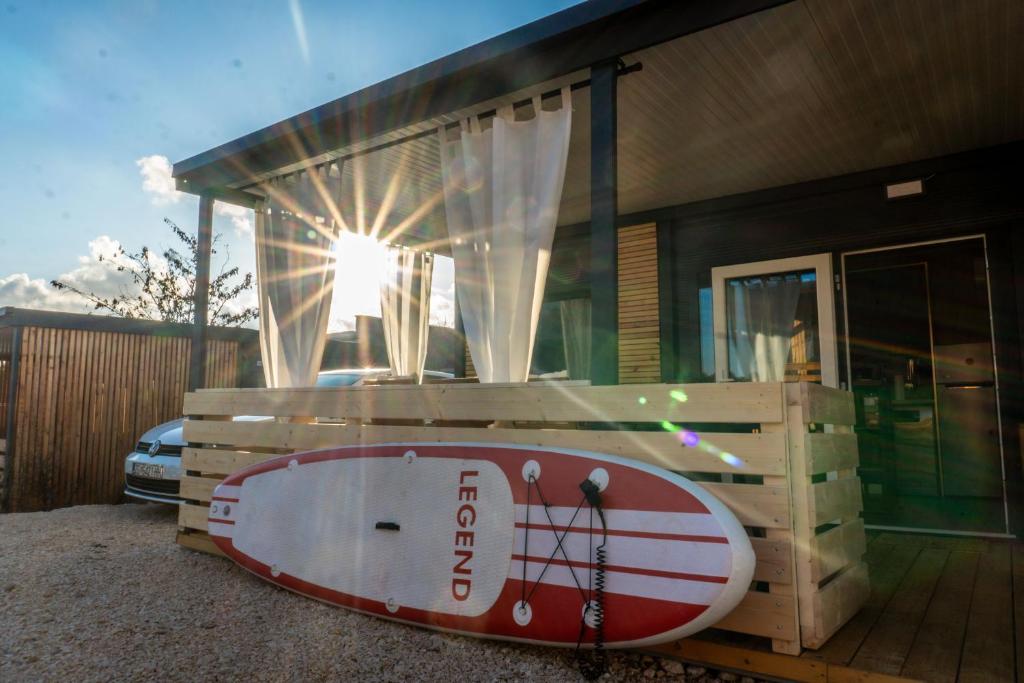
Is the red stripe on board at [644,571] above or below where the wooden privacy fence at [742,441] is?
below

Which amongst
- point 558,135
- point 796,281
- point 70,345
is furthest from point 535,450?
point 70,345

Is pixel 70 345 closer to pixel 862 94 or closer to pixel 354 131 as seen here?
pixel 354 131

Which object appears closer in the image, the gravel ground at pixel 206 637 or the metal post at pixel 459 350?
the gravel ground at pixel 206 637

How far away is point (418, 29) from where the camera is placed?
429cm

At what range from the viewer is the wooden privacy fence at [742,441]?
7.36ft

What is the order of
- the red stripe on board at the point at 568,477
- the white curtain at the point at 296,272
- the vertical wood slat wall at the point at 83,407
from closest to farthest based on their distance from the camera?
the red stripe on board at the point at 568,477
the white curtain at the point at 296,272
the vertical wood slat wall at the point at 83,407

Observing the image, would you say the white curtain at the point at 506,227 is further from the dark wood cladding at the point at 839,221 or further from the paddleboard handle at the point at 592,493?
the dark wood cladding at the point at 839,221

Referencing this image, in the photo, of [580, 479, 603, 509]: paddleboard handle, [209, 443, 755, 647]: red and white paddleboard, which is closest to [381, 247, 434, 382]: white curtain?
[209, 443, 755, 647]: red and white paddleboard

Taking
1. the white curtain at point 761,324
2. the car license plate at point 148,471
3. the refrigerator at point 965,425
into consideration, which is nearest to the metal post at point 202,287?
the car license plate at point 148,471

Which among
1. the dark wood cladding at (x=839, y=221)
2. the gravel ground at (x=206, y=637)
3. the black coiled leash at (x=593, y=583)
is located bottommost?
the gravel ground at (x=206, y=637)

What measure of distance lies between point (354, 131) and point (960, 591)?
14.4 ft

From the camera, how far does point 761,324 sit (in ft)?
18.2

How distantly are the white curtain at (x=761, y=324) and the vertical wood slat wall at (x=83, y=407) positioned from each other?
5803 mm

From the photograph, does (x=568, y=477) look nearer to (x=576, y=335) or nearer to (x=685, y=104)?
(x=685, y=104)
